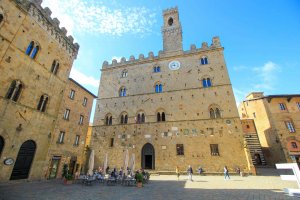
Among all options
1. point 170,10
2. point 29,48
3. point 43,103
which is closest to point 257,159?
point 170,10

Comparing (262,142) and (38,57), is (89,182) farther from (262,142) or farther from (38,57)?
(262,142)

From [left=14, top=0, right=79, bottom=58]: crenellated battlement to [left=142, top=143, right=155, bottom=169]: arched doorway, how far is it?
48.0 ft

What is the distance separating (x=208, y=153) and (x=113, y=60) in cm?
2061

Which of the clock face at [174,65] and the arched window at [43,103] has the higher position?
the clock face at [174,65]

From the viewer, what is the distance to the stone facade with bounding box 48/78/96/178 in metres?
14.4

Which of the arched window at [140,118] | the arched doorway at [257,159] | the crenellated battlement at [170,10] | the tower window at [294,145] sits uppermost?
the crenellated battlement at [170,10]

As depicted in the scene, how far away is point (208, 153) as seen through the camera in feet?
54.5

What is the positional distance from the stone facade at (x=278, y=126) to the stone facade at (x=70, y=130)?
83.5 ft

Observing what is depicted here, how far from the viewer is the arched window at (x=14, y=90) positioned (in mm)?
11039

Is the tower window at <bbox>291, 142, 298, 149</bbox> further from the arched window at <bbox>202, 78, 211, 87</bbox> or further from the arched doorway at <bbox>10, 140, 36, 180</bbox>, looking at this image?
the arched doorway at <bbox>10, 140, 36, 180</bbox>

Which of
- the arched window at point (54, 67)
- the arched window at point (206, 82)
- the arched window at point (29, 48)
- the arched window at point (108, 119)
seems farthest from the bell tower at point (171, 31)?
the arched window at point (29, 48)

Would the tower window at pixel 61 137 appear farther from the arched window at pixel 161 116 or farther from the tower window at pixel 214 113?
the tower window at pixel 214 113

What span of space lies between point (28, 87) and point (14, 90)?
1122 millimetres

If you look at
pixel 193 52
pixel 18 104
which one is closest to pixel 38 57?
pixel 18 104
